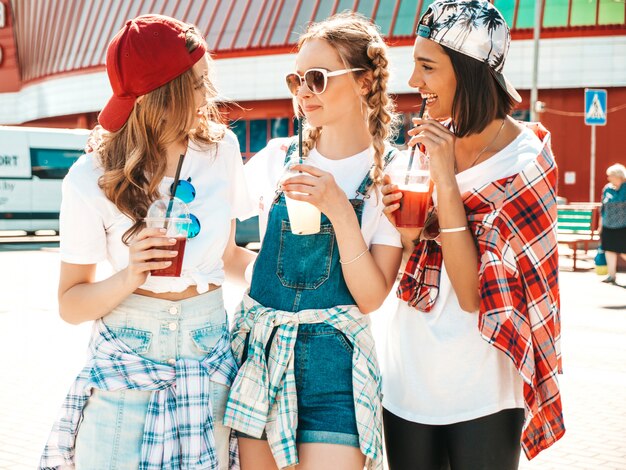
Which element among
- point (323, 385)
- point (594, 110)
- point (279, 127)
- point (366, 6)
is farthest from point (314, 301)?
point (279, 127)

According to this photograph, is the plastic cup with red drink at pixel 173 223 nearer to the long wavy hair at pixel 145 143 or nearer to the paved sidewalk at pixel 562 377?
the long wavy hair at pixel 145 143

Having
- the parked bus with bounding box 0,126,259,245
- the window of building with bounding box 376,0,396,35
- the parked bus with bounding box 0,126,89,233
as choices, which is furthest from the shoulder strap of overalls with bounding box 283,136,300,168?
the window of building with bounding box 376,0,396,35

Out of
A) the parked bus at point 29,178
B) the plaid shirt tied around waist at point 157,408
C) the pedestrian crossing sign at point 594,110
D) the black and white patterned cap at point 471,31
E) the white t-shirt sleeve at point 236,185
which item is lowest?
the plaid shirt tied around waist at point 157,408

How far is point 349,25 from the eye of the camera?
2.89 m

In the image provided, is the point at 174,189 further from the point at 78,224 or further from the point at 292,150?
the point at 292,150

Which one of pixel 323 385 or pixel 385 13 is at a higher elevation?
pixel 385 13

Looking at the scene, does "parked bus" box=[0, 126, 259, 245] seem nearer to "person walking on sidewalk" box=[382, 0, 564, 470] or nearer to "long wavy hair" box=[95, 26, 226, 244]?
"long wavy hair" box=[95, 26, 226, 244]

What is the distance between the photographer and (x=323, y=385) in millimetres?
2641

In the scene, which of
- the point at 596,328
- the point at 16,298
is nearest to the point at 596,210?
the point at 596,328

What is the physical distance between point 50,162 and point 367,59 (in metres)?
22.6

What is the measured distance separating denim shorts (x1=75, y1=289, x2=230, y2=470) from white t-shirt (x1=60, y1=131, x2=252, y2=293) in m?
0.07

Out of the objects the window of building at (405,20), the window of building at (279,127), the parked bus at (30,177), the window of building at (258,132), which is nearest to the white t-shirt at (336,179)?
the parked bus at (30,177)

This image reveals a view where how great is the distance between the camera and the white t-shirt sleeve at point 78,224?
2.47 meters

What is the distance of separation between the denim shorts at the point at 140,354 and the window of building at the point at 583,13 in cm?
2811
